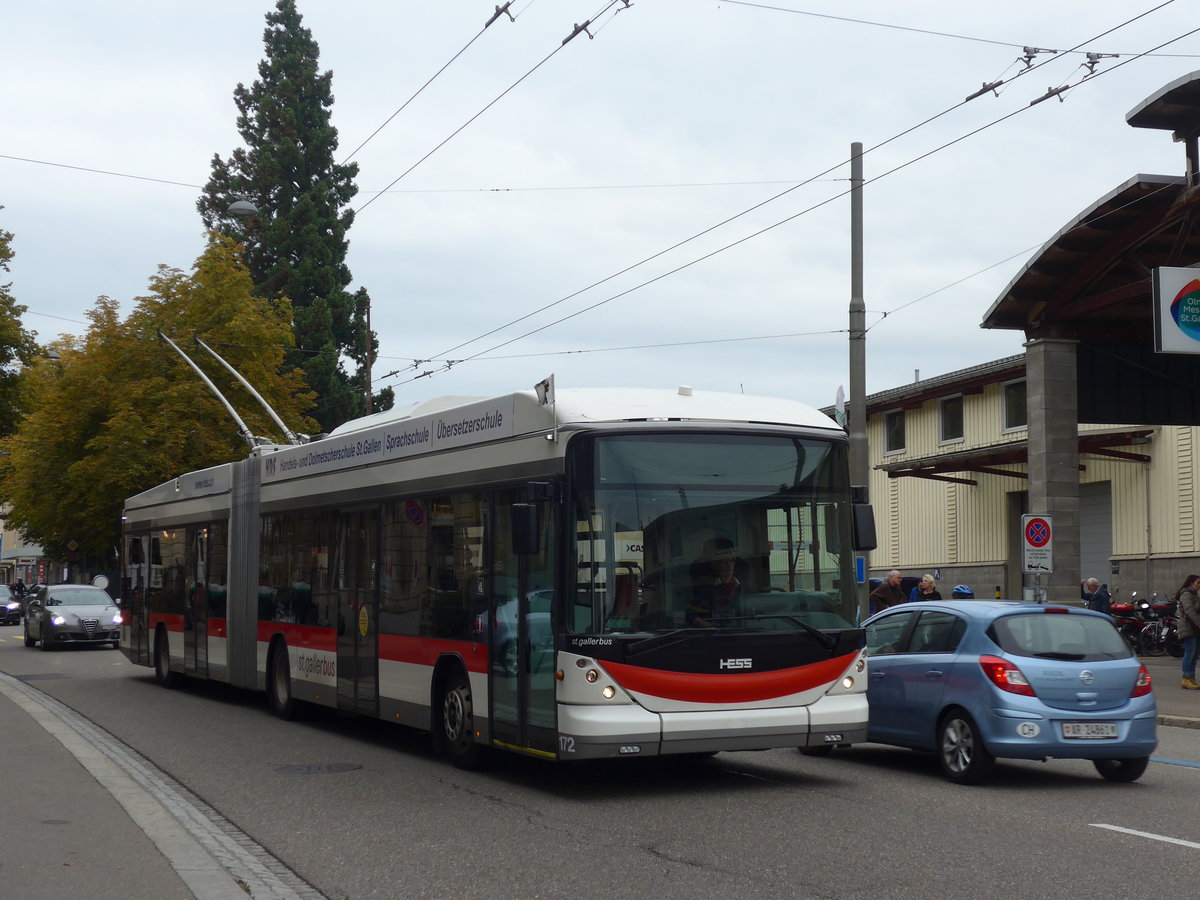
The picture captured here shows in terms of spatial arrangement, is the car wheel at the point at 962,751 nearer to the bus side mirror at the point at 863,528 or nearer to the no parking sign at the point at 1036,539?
the bus side mirror at the point at 863,528

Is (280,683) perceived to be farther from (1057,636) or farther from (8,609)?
(8,609)

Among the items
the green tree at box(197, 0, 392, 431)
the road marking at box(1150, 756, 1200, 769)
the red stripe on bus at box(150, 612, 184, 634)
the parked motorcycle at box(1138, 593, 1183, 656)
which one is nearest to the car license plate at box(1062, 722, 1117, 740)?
the road marking at box(1150, 756, 1200, 769)

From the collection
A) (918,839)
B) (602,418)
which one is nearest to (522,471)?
(602,418)

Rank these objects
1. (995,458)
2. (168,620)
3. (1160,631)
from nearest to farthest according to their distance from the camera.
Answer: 1. (168,620)
2. (1160,631)
3. (995,458)

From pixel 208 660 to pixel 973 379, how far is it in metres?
26.3

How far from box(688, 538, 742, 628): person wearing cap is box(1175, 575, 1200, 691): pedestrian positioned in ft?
39.3

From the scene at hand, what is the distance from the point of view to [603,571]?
34.0ft

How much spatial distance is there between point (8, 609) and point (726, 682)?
2031 inches

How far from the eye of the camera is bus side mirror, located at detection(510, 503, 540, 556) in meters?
10.4

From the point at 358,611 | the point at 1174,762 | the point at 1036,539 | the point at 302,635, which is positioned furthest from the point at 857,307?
the point at 358,611

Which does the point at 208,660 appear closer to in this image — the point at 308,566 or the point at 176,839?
the point at 308,566

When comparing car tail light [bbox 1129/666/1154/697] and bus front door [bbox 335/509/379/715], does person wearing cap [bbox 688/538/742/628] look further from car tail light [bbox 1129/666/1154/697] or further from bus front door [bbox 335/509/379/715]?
bus front door [bbox 335/509/379/715]

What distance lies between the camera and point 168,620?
2194 centimetres

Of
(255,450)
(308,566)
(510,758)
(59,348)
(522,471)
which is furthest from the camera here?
(59,348)
